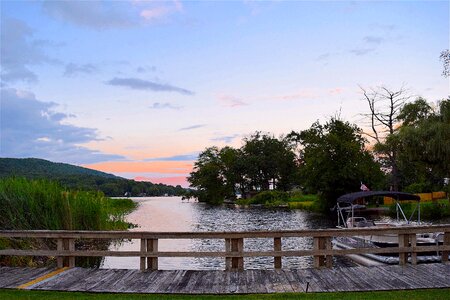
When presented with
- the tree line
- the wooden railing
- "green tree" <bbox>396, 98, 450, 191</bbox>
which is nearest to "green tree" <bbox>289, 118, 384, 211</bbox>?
the tree line

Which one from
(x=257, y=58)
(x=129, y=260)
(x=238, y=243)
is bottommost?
(x=129, y=260)

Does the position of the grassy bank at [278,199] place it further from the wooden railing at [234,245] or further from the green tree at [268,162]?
the wooden railing at [234,245]

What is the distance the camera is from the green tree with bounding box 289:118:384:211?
57694mm

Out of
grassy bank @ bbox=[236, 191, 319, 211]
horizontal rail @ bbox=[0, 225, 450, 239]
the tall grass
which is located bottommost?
grassy bank @ bbox=[236, 191, 319, 211]

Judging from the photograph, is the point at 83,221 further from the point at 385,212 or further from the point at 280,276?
the point at 385,212

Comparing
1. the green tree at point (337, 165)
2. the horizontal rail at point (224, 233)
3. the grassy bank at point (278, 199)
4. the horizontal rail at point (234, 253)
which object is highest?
the green tree at point (337, 165)

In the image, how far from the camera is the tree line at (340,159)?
129ft

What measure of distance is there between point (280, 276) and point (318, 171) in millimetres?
49175

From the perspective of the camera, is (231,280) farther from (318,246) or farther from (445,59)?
(445,59)

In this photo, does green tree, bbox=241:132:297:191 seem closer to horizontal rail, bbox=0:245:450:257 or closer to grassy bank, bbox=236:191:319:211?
grassy bank, bbox=236:191:319:211

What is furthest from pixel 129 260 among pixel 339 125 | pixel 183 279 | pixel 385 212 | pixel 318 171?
pixel 339 125

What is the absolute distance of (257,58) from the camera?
2586cm

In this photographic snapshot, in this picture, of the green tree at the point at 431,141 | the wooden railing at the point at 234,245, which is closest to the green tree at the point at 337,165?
the green tree at the point at 431,141

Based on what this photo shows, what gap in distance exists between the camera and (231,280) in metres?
10.4
